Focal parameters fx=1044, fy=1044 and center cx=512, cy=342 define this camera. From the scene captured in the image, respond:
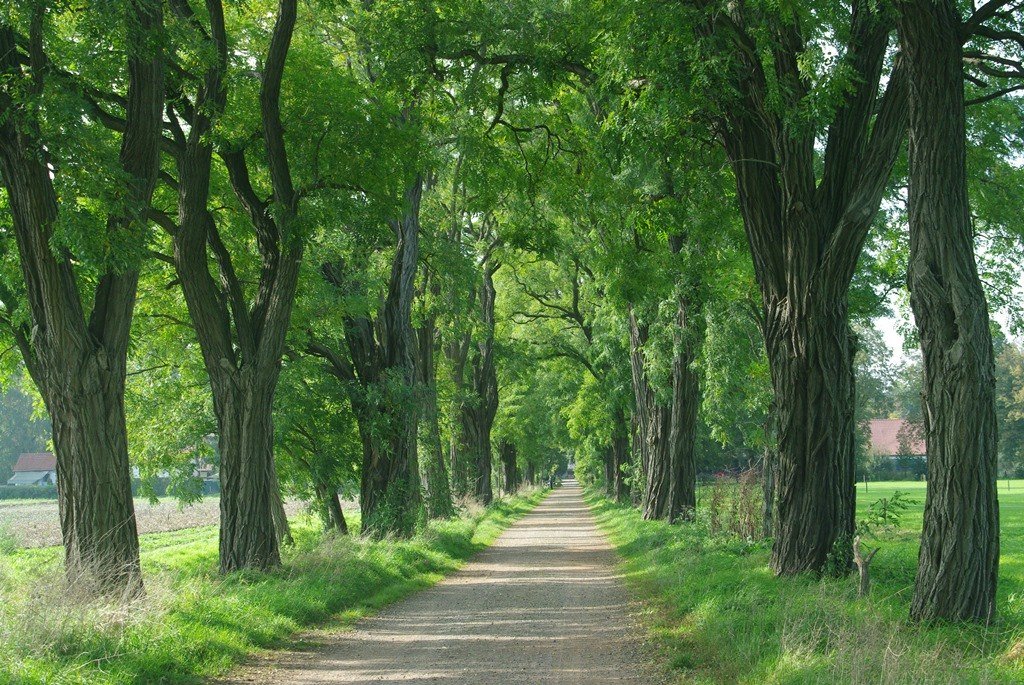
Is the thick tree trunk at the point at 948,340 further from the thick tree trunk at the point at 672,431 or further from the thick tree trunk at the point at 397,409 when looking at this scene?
the thick tree trunk at the point at 397,409

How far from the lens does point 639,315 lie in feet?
85.1

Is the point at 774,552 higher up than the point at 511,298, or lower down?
lower down

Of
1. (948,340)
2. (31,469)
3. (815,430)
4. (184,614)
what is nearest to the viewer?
(948,340)

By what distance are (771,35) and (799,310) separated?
3.28m

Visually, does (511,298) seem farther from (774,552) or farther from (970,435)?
(970,435)

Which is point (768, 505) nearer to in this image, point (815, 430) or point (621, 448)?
point (815, 430)

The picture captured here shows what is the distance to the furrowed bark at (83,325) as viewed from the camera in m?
10.9

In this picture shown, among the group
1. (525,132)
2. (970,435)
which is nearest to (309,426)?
(525,132)

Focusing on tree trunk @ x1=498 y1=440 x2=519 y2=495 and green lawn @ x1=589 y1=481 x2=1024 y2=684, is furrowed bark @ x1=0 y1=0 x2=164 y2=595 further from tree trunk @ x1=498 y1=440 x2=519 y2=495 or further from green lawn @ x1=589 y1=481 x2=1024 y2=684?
tree trunk @ x1=498 y1=440 x2=519 y2=495

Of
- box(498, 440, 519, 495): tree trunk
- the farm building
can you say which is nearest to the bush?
box(498, 440, 519, 495): tree trunk

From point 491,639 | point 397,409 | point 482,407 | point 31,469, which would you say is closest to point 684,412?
point 397,409

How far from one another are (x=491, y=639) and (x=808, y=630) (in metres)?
3.80

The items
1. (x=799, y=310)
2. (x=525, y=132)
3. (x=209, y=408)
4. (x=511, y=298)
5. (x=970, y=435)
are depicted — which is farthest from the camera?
(x=511, y=298)

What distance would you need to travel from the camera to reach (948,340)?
8570mm
